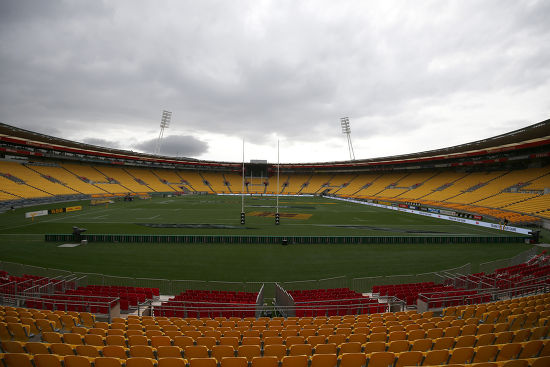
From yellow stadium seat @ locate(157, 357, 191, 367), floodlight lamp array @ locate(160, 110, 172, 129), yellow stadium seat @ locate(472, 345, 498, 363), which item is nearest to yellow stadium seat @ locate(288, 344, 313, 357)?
yellow stadium seat @ locate(157, 357, 191, 367)

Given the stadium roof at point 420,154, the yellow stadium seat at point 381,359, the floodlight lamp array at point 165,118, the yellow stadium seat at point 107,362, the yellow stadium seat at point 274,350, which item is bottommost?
the yellow stadium seat at point 274,350

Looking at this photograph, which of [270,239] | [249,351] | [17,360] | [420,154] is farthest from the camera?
[420,154]

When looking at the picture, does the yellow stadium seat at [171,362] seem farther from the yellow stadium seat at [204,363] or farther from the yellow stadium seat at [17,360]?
the yellow stadium seat at [17,360]

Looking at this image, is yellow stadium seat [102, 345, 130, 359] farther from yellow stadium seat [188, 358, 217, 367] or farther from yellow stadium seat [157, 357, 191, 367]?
yellow stadium seat [188, 358, 217, 367]

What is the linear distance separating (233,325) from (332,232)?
22359 mm

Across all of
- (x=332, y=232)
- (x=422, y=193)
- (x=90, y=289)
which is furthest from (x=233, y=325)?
(x=422, y=193)

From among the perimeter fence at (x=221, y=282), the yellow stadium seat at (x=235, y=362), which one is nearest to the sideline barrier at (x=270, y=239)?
the perimeter fence at (x=221, y=282)

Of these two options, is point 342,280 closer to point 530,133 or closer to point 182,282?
point 182,282

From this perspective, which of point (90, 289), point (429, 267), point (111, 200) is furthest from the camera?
point (111, 200)

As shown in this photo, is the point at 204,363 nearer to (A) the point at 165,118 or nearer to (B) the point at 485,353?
(B) the point at 485,353

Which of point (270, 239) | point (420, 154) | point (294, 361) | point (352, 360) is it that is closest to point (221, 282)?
point (270, 239)

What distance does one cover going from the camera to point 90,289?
1182 cm

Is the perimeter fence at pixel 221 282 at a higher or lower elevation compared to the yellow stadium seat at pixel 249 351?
lower

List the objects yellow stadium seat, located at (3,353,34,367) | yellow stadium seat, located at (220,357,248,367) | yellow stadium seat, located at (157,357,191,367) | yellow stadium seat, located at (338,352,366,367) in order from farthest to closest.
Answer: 1. yellow stadium seat, located at (338,352,366,367)
2. yellow stadium seat, located at (220,357,248,367)
3. yellow stadium seat, located at (157,357,191,367)
4. yellow stadium seat, located at (3,353,34,367)
